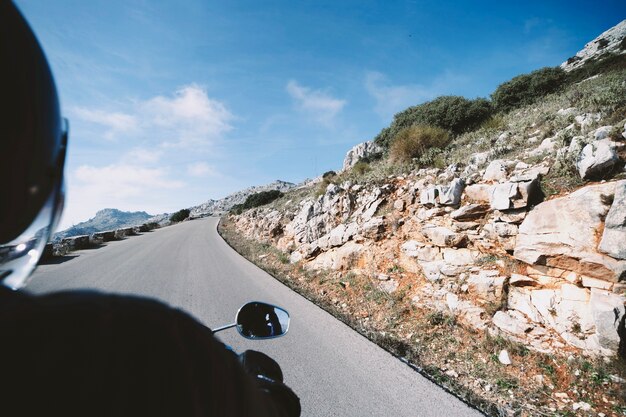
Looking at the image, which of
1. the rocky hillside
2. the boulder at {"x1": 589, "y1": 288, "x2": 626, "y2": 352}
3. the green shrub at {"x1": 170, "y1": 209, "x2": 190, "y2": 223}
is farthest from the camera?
the green shrub at {"x1": 170, "y1": 209, "x2": 190, "y2": 223}

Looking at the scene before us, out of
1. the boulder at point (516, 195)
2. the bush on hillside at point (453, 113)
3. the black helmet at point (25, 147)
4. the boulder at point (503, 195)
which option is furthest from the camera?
the bush on hillside at point (453, 113)

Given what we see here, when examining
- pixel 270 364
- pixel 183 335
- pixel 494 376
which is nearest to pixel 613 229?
pixel 494 376

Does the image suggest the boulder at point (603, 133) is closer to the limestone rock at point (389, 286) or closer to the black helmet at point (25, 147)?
the limestone rock at point (389, 286)

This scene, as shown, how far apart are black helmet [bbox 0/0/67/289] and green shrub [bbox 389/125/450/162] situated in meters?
10.5

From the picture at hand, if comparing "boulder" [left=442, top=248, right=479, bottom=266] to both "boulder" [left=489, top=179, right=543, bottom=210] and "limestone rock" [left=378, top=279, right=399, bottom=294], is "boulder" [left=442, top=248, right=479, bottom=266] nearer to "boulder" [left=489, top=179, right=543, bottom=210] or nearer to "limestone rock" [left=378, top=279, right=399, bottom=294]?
"boulder" [left=489, top=179, right=543, bottom=210]

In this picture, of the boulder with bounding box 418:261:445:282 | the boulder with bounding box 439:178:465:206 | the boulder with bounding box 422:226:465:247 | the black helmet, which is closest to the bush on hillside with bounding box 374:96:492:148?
the boulder with bounding box 439:178:465:206

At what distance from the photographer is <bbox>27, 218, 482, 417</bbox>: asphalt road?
307 centimetres

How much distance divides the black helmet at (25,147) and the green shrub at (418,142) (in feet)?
34.4

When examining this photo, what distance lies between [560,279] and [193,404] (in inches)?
214

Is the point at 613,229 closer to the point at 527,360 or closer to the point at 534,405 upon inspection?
the point at 527,360

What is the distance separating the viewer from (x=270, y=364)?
1565mm

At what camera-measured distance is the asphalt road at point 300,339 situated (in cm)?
307

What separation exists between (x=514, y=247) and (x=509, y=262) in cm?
29

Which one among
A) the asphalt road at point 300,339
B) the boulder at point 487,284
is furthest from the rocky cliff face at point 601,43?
the asphalt road at point 300,339
